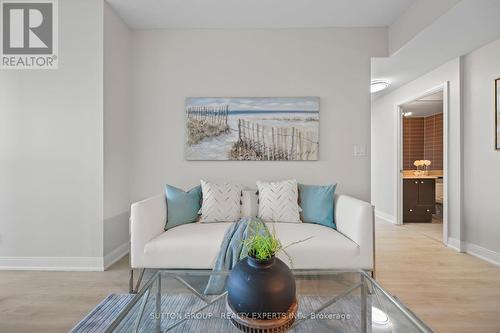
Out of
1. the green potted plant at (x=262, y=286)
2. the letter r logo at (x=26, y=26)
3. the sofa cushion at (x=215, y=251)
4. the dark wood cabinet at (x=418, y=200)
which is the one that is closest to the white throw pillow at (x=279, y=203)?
the sofa cushion at (x=215, y=251)

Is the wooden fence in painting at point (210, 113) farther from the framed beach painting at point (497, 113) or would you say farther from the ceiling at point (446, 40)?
the framed beach painting at point (497, 113)

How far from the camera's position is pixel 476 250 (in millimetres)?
2896

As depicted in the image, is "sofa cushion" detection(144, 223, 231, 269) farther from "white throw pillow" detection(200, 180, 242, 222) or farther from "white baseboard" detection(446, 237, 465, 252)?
"white baseboard" detection(446, 237, 465, 252)

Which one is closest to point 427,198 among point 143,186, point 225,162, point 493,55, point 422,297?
point 493,55

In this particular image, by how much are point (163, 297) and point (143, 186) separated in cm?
188

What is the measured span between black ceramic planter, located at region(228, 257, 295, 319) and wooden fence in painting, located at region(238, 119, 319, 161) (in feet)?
6.28

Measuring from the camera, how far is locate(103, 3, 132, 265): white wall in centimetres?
253

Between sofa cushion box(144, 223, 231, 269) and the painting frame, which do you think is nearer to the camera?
sofa cushion box(144, 223, 231, 269)

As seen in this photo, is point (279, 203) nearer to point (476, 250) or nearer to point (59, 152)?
point (59, 152)

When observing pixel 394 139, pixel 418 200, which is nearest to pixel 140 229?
pixel 394 139

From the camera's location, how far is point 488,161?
281cm

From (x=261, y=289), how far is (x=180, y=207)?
1545 mm

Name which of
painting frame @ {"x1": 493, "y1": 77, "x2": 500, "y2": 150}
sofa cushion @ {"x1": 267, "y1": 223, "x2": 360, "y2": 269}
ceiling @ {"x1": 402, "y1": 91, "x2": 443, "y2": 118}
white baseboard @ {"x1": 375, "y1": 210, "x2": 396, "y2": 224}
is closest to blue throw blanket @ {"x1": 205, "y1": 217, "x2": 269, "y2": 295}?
sofa cushion @ {"x1": 267, "y1": 223, "x2": 360, "y2": 269}

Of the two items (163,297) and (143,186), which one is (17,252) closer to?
(143,186)
